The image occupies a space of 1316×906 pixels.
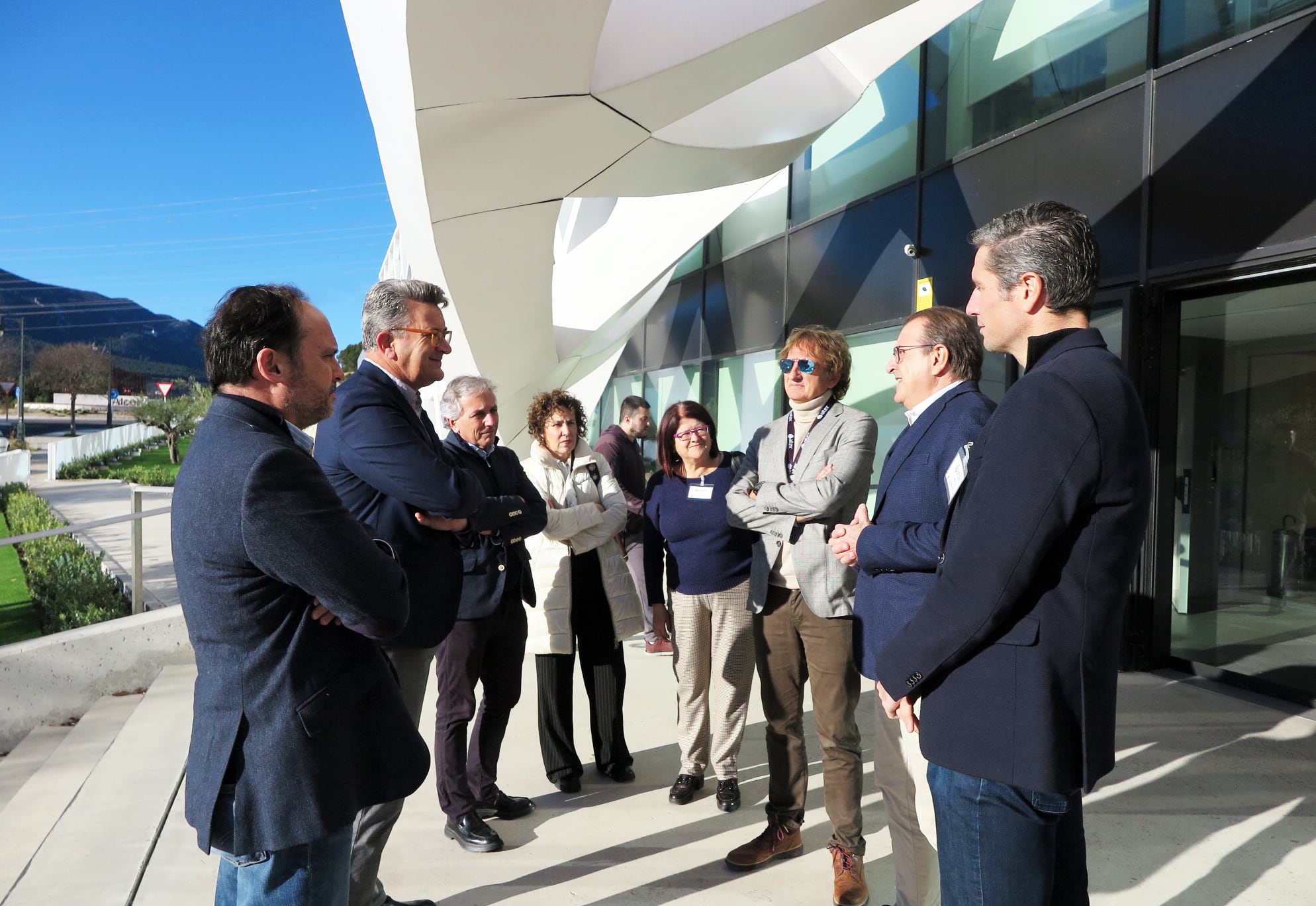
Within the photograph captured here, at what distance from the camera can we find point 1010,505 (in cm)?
152

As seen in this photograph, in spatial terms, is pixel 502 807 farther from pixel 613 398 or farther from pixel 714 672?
pixel 613 398

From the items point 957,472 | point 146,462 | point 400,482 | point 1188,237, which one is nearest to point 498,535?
point 400,482

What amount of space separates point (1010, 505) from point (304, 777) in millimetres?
1369

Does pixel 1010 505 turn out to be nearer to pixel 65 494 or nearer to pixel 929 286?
pixel 929 286

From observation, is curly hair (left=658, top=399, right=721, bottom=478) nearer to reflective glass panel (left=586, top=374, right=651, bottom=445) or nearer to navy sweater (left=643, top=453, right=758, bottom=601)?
navy sweater (left=643, top=453, right=758, bottom=601)

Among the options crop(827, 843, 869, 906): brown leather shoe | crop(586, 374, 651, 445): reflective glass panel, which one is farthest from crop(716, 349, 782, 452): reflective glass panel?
crop(827, 843, 869, 906): brown leather shoe

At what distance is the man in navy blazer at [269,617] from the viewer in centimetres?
157

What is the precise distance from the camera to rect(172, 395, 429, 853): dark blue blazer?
156 centimetres

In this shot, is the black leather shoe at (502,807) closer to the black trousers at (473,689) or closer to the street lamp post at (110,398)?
the black trousers at (473,689)

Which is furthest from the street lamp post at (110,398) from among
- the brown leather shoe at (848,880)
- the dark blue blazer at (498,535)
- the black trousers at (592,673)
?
the brown leather shoe at (848,880)

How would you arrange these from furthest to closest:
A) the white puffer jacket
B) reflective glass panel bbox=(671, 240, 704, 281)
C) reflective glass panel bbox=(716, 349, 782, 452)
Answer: reflective glass panel bbox=(671, 240, 704, 281)
reflective glass panel bbox=(716, 349, 782, 452)
the white puffer jacket

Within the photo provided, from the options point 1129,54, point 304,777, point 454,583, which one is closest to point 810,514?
point 454,583

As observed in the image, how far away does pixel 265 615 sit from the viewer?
63.7 inches

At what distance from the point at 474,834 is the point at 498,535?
1.23 m
